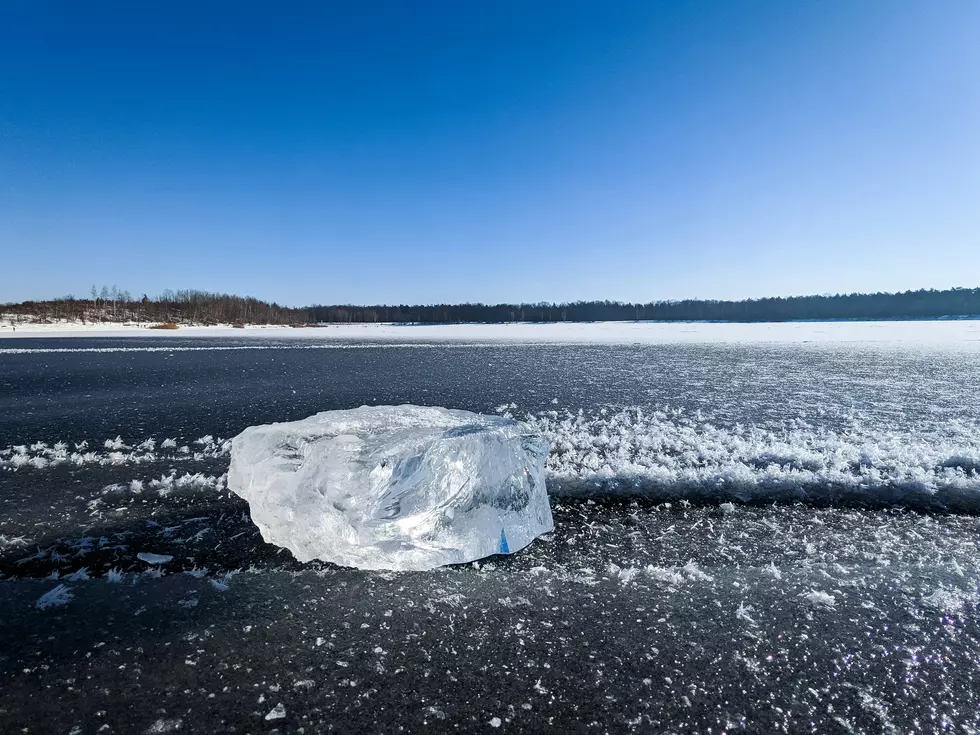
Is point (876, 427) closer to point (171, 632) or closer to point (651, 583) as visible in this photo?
point (651, 583)

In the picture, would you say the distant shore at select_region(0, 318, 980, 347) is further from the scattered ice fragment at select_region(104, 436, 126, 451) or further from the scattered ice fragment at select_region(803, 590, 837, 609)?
the scattered ice fragment at select_region(803, 590, 837, 609)

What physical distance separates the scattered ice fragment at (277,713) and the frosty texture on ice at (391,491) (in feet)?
2.86

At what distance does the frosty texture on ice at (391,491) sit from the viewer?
7.79ft

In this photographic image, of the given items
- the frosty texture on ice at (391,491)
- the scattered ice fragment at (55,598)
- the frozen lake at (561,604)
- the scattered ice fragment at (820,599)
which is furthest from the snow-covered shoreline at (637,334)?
the scattered ice fragment at (55,598)

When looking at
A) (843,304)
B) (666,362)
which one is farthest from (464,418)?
(843,304)

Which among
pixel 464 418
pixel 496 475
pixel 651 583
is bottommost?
pixel 651 583

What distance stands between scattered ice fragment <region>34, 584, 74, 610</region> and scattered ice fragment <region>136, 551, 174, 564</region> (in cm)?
30

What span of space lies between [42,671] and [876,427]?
6406mm

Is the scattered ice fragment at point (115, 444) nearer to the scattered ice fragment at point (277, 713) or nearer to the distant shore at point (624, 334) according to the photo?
the scattered ice fragment at point (277, 713)

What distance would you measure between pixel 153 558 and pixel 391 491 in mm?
1178

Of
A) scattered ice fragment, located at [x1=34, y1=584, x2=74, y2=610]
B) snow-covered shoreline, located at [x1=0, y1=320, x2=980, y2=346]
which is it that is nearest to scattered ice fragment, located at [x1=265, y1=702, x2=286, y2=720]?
scattered ice fragment, located at [x1=34, y1=584, x2=74, y2=610]

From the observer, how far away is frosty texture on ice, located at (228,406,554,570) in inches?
93.4

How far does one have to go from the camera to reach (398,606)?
2.02 metres

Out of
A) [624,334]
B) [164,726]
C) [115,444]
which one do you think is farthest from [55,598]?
[624,334]
